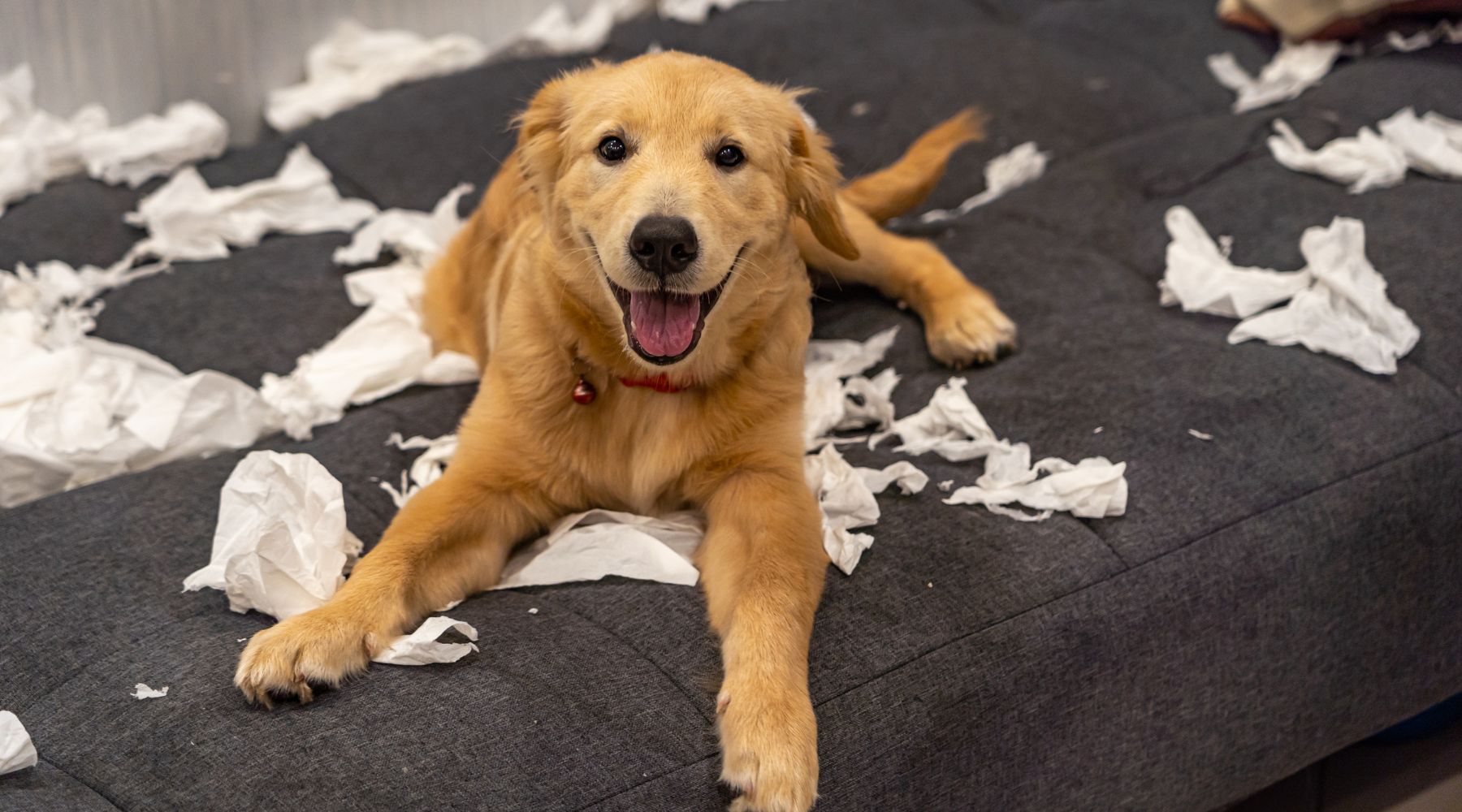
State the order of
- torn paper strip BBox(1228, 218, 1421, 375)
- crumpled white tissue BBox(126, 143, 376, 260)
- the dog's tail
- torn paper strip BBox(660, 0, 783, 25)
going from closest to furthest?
torn paper strip BBox(1228, 218, 1421, 375) < the dog's tail < crumpled white tissue BBox(126, 143, 376, 260) < torn paper strip BBox(660, 0, 783, 25)

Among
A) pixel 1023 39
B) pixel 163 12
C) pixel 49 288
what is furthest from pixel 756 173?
pixel 163 12

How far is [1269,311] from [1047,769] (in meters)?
1.15

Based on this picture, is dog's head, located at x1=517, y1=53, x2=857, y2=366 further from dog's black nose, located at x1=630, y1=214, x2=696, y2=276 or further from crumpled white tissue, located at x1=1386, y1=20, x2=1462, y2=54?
crumpled white tissue, located at x1=1386, y1=20, x2=1462, y2=54

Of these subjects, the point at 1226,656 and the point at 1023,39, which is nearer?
the point at 1226,656

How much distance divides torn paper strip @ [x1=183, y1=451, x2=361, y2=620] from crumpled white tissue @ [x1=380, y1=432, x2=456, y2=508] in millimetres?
164

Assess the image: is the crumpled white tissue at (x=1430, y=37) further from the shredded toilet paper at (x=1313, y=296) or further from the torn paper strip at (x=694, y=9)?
the torn paper strip at (x=694, y=9)

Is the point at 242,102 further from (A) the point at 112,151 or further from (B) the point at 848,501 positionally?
(B) the point at 848,501

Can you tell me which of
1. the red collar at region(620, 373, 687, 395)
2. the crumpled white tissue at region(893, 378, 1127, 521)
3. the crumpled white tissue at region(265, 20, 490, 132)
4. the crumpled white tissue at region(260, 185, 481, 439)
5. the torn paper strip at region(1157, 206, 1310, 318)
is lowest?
the torn paper strip at region(1157, 206, 1310, 318)

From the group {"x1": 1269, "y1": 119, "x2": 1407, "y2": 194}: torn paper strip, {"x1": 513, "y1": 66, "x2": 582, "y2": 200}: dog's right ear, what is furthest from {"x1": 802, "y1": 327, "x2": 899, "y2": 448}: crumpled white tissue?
{"x1": 1269, "y1": 119, "x2": 1407, "y2": 194}: torn paper strip

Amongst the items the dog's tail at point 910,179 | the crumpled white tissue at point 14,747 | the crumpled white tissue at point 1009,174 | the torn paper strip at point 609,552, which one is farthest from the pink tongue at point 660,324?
the crumpled white tissue at point 1009,174

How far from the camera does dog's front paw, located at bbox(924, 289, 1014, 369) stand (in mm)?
2430

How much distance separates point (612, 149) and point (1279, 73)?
2611mm

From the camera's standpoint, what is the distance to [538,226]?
213cm

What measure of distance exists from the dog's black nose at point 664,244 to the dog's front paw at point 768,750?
0.57 metres
